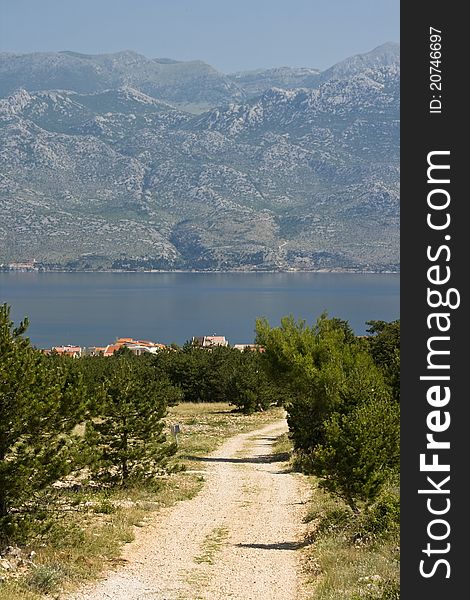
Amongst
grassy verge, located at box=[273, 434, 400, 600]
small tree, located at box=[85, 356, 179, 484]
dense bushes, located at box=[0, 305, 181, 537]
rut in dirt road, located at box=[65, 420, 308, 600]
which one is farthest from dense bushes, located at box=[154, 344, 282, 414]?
dense bushes, located at box=[0, 305, 181, 537]

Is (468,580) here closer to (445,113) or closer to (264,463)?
(445,113)

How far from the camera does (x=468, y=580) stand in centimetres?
582

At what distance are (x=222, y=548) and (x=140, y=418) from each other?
6.17 m

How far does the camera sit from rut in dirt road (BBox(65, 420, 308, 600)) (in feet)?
40.4

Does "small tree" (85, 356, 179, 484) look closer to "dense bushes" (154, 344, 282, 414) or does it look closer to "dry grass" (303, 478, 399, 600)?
"dry grass" (303, 478, 399, 600)

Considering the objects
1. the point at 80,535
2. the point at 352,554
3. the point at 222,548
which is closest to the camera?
the point at 352,554

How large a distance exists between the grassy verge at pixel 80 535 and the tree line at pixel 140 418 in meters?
0.52

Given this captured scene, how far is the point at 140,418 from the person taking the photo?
20812 millimetres

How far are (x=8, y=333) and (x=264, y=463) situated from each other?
662 inches

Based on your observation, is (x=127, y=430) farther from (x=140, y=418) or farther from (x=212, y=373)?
(x=212, y=373)

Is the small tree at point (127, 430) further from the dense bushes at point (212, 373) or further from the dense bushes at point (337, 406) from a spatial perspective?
the dense bushes at point (212, 373)

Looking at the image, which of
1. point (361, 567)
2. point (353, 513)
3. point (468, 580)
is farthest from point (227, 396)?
point (468, 580)

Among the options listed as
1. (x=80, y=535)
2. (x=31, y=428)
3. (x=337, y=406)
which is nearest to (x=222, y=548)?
(x=80, y=535)

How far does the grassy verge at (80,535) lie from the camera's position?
12055 millimetres
